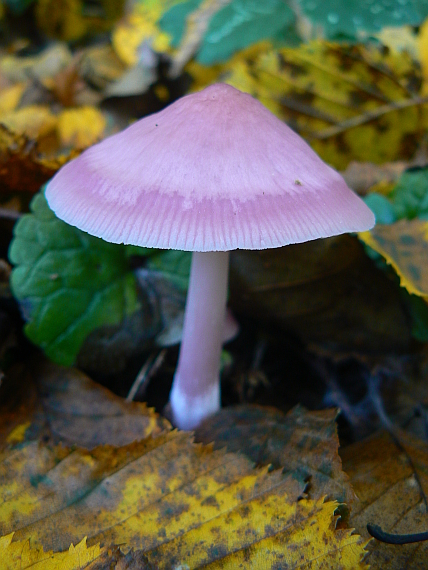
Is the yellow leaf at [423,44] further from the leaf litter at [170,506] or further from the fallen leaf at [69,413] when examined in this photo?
the fallen leaf at [69,413]

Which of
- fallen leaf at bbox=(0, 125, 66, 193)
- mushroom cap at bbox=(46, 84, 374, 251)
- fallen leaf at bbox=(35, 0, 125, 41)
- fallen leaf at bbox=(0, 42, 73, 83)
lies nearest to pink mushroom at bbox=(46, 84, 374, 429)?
mushroom cap at bbox=(46, 84, 374, 251)

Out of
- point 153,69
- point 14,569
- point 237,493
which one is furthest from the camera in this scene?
point 153,69

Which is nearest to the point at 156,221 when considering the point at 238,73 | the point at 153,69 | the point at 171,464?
the point at 171,464

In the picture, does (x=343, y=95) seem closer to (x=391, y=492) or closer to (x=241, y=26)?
(x=241, y=26)

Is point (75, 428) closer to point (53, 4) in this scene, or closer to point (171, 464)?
point (171, 464)

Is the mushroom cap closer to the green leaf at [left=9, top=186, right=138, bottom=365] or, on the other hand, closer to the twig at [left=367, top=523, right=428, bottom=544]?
the green leaf at [left=9, top=186, right=138, bottom=365]

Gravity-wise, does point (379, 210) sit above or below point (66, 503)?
above

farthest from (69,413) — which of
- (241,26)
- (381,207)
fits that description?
(241,26)
